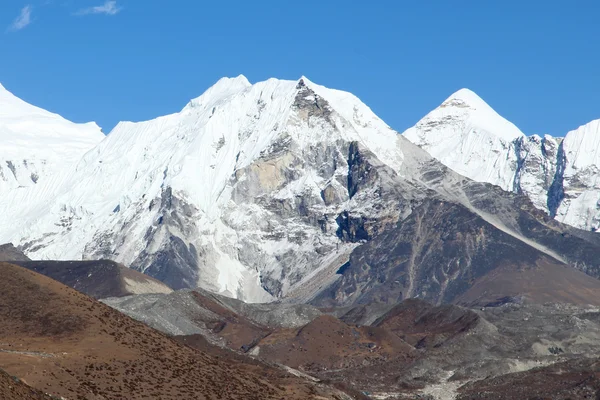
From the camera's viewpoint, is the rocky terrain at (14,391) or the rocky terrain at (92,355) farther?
the rocky terrain at (92,355)

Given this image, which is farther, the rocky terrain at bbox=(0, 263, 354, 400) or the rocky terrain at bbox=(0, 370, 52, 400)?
the rocky terrain at bbox=(0, 263, 354, 400)

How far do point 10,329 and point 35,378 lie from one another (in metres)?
17.6

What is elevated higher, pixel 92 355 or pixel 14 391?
pixel 92 355

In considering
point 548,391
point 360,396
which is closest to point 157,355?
point 360,396

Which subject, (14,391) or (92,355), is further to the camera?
(92,355)

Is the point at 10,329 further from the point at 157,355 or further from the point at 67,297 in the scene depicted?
the point at 157,355

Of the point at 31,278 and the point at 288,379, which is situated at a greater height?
the point at 31,278

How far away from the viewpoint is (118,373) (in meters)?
116

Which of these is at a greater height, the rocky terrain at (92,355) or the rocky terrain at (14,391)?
the rocky terrain at (92,355)

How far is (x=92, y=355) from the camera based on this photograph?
117 meters

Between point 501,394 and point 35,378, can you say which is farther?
point 501,394

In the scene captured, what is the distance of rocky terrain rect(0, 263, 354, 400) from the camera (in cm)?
11131

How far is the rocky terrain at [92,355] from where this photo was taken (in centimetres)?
11131

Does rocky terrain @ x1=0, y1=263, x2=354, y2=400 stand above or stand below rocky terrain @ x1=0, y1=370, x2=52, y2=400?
above
